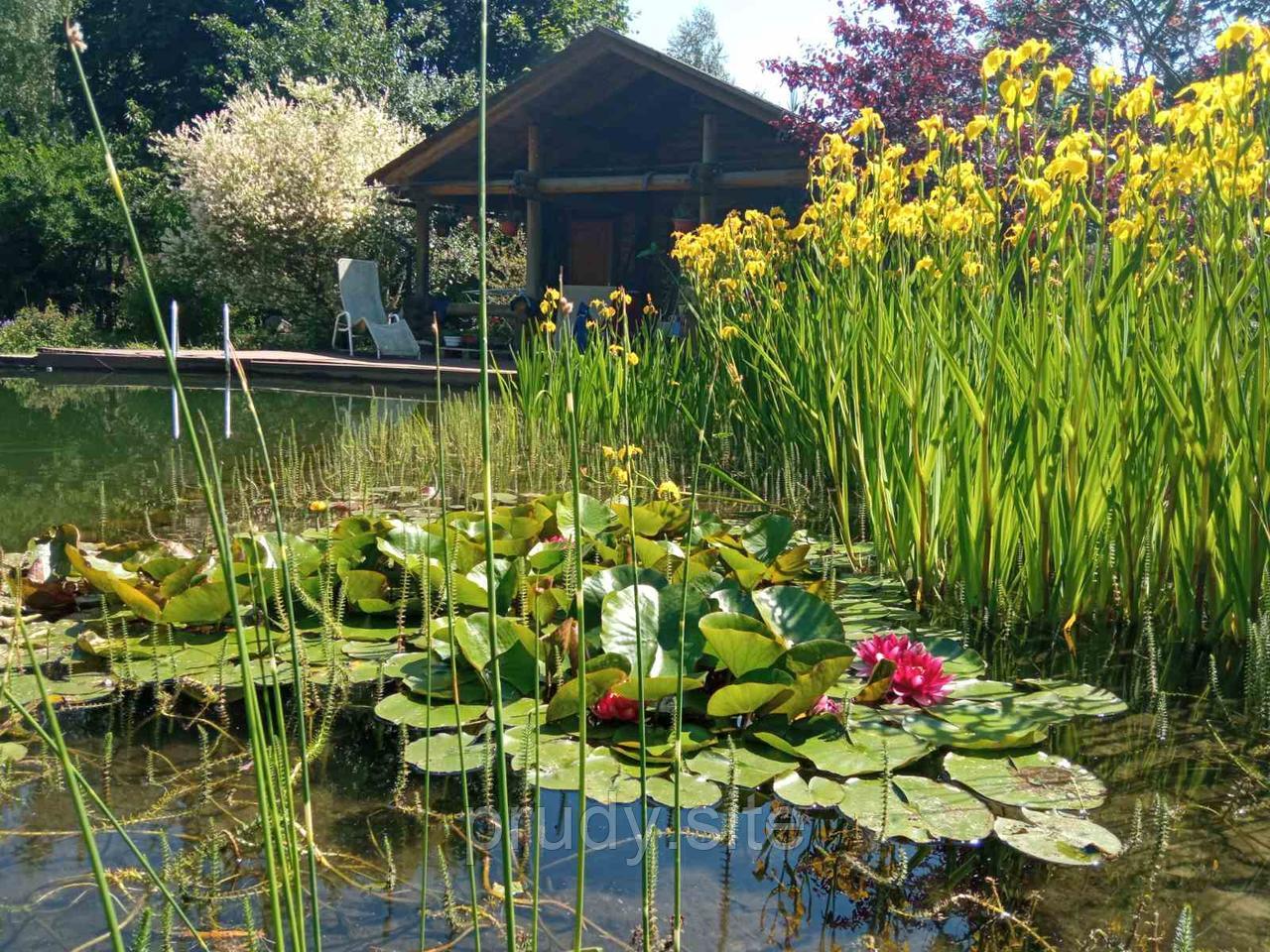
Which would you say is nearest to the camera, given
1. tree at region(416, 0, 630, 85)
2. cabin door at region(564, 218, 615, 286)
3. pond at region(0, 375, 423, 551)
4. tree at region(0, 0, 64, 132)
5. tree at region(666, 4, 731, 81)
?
pond at region(0, 375, 423, 551)

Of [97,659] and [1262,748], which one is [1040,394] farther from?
[97,659]

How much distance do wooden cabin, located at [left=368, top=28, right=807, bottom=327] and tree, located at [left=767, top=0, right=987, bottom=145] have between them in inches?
23.5

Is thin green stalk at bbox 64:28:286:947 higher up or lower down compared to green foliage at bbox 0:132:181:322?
lower down

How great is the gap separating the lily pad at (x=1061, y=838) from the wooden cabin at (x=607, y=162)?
925 cm

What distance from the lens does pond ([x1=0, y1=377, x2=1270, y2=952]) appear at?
3.74 ft

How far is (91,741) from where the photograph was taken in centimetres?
165

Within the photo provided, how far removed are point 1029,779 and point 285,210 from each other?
15.6 m

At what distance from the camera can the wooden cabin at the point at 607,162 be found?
36.0 ft

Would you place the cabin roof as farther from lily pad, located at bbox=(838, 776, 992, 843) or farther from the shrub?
lily pad, located at bbox=(838, 776, 992, 843)

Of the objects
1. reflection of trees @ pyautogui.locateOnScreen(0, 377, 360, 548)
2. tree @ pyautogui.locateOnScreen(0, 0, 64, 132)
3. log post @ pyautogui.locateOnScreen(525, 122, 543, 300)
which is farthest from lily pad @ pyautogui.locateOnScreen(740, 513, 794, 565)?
tree @ pyautogui.locateOnScreen(0, 0, 64, 132)

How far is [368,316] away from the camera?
1319 cm

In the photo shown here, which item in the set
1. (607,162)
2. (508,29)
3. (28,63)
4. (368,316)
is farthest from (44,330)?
(28,63)

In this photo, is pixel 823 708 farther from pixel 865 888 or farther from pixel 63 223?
pixel 63 223

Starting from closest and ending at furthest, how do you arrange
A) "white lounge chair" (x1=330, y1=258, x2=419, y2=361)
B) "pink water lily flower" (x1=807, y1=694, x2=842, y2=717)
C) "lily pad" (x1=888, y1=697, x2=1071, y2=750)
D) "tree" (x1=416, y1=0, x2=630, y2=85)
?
"lily pad" (x1=888, y1=697, x2=1071, y2=750) < "pink water lily flower" (x1=807, y1=694, x2=842, y2=717) < "white lounge chair" (x1=330, y1=258, x2=419, y2=361) < "tree" (x1=416, y1=0, x2=630, y2=85)
